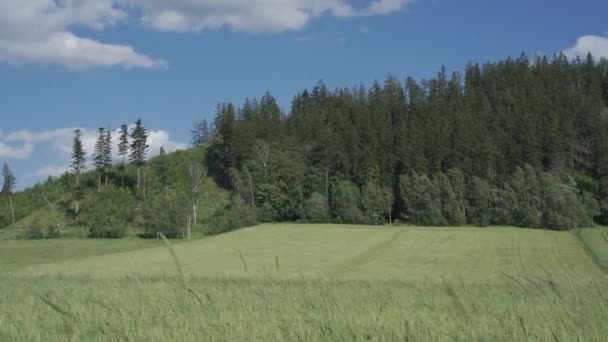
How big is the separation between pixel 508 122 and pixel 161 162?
77.1 m

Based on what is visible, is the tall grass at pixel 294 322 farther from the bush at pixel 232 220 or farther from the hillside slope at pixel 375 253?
the bush at pixel 232 220

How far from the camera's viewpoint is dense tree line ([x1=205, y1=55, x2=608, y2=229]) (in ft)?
337

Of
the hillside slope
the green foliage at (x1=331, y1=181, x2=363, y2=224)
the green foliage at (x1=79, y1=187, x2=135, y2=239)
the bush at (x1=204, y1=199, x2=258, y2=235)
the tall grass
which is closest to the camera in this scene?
the tall grass

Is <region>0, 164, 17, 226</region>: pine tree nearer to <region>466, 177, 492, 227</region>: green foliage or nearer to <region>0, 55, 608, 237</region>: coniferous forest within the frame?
<region>0, 55, 608, 237</region>: coniferous forest

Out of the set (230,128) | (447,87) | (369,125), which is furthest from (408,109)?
(230,128)

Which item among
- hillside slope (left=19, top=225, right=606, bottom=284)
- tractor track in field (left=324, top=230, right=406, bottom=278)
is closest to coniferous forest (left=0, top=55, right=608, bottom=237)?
hillside slope (left=19, top=225, right=606, bottom=284)

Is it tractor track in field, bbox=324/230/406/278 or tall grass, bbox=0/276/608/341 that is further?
tractor track in field, bbox=324/230/406/278

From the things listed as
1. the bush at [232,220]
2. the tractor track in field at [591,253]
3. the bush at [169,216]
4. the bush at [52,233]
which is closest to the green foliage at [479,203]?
the tractor track in field at [591,253]

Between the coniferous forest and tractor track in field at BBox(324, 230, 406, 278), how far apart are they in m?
31.9

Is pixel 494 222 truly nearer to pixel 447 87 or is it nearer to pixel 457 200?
pixel 457 200

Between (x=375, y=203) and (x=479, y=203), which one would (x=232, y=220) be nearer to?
(x=375, y=203)

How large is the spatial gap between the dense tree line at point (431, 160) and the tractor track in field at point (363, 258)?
31.1 m

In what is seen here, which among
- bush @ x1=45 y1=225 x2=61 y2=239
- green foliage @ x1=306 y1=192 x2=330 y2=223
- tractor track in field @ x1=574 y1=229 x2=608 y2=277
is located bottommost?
tractor track in field @ x1=574 y1=229 x2=608 y2=277

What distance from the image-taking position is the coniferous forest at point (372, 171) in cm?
10144
